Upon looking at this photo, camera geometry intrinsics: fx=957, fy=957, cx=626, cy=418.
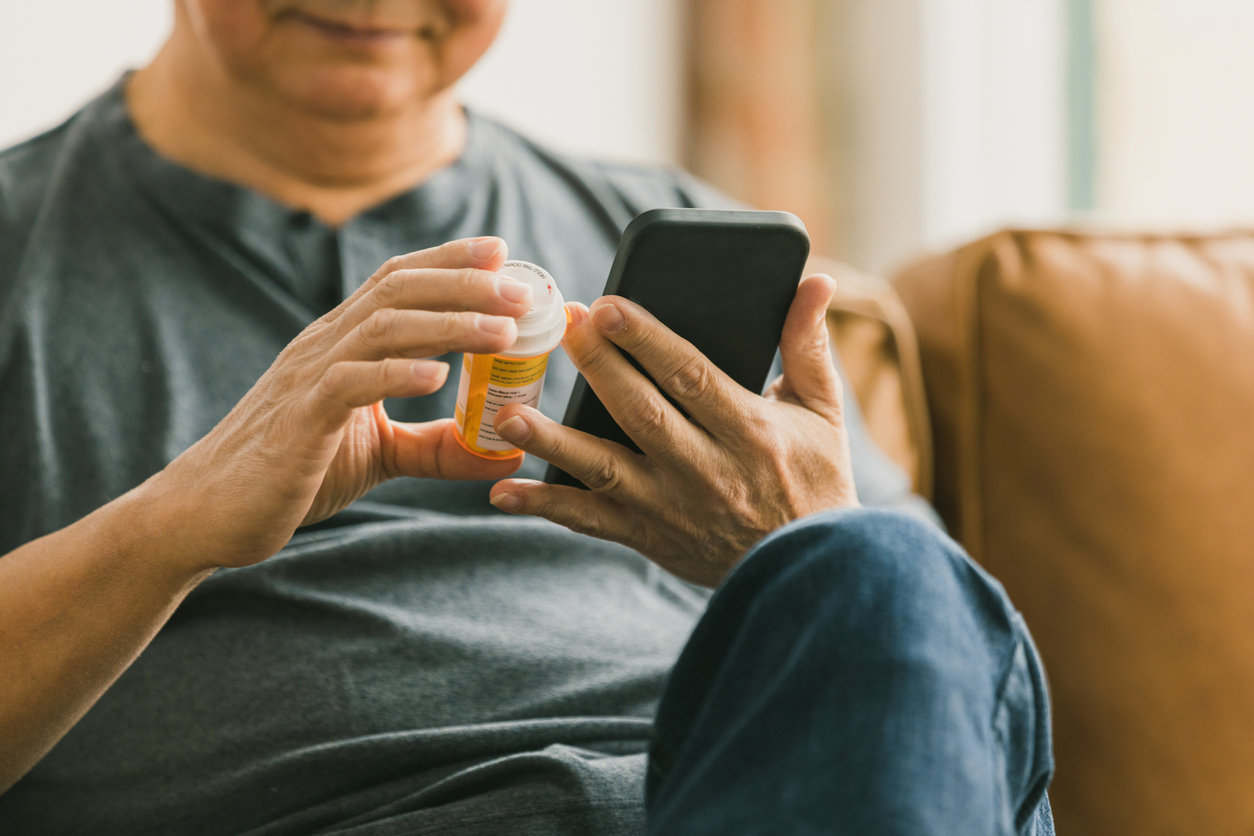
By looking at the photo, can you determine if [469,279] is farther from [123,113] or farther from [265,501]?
[123,113]

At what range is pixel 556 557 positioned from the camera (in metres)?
0.85

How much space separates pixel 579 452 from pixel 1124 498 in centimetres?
65

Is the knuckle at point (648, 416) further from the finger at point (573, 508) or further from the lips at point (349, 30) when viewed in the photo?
the lips at point (349, 30)

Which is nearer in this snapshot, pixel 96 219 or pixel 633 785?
pixel 633 785

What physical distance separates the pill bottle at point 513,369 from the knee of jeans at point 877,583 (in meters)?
0.20

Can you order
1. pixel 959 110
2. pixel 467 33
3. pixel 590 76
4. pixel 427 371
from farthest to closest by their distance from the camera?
1. pixel 959 110
2. pixel 590 76
3. pixel 467 33
4. pixel 427 371

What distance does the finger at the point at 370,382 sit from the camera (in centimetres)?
51

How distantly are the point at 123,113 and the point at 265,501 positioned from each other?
1.86 feet

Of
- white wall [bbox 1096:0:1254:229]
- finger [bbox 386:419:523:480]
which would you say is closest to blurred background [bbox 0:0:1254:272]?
white wall [bbox 1096:0:1254:229]

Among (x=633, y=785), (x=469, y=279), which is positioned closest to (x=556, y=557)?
(x=633, y=785)

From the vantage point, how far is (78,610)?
614mm

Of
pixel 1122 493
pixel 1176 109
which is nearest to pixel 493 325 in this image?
pixel 1122 493

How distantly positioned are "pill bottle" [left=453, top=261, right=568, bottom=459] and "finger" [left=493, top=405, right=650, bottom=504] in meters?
0.01

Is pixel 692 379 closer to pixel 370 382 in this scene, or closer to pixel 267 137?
pixel 370 382
